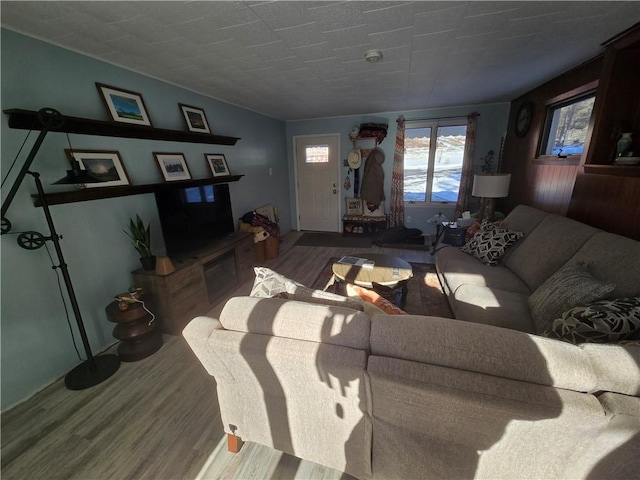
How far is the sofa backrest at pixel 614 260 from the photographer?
54.4 inches

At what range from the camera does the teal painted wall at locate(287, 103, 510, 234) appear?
413cm

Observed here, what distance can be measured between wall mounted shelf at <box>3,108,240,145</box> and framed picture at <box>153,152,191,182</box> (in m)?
0.16

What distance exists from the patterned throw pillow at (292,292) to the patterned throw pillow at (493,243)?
75.9 inches

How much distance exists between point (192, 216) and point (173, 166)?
57 centimetres

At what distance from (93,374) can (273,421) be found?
154cm

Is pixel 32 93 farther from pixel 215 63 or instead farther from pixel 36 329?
pixel 36 329

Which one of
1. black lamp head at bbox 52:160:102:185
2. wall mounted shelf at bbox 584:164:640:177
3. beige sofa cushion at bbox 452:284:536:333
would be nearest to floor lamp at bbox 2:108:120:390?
black lamp head at bbox 52:160:102:185

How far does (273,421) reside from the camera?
1211 millimetres

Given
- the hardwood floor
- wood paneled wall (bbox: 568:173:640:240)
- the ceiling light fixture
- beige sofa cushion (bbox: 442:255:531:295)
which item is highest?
the ceiling light fixture

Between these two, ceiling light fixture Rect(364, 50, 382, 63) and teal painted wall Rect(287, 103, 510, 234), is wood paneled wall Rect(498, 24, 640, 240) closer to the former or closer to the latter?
teal painted wall Rect(287, 103, 510, 234)

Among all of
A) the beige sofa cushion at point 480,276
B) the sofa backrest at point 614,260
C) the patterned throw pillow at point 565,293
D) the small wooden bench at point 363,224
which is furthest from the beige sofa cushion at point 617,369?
the small wooden bench at point 363,224

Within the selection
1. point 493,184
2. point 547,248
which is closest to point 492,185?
point 493,184

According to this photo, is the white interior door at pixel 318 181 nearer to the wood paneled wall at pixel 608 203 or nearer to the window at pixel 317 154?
the window at pixel 317 154

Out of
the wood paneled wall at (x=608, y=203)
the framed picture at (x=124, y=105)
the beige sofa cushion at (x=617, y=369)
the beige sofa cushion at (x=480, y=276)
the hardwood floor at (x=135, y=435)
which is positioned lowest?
the hardwood floor at (x=135, y=435)
